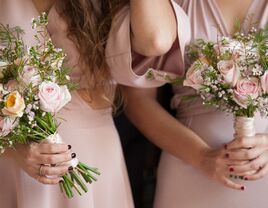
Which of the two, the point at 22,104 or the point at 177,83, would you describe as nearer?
the point at 22,104

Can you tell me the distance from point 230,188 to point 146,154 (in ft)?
1.81

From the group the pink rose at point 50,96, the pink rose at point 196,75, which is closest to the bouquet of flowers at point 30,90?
the pink rose at point 50,96

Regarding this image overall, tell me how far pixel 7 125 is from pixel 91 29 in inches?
17.7

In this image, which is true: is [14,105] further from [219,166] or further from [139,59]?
[219,166]

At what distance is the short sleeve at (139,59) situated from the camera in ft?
5.49

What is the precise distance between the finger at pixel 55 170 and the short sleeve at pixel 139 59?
37 centimetres

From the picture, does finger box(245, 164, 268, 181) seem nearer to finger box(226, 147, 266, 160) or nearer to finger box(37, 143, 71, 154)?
finger box(226, 147, 266, 160)

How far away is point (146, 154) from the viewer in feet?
7.47

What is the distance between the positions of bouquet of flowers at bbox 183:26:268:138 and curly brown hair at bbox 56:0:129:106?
0.29m

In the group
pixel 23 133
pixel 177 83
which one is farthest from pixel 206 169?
pixel 23 133

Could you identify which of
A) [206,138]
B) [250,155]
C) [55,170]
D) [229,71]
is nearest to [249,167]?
[250,155]

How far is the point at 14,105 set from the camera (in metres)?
1.38

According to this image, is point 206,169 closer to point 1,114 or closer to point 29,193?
point 29,193

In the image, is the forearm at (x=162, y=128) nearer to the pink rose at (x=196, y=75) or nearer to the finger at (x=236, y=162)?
the finger at (x=236, y=162)
